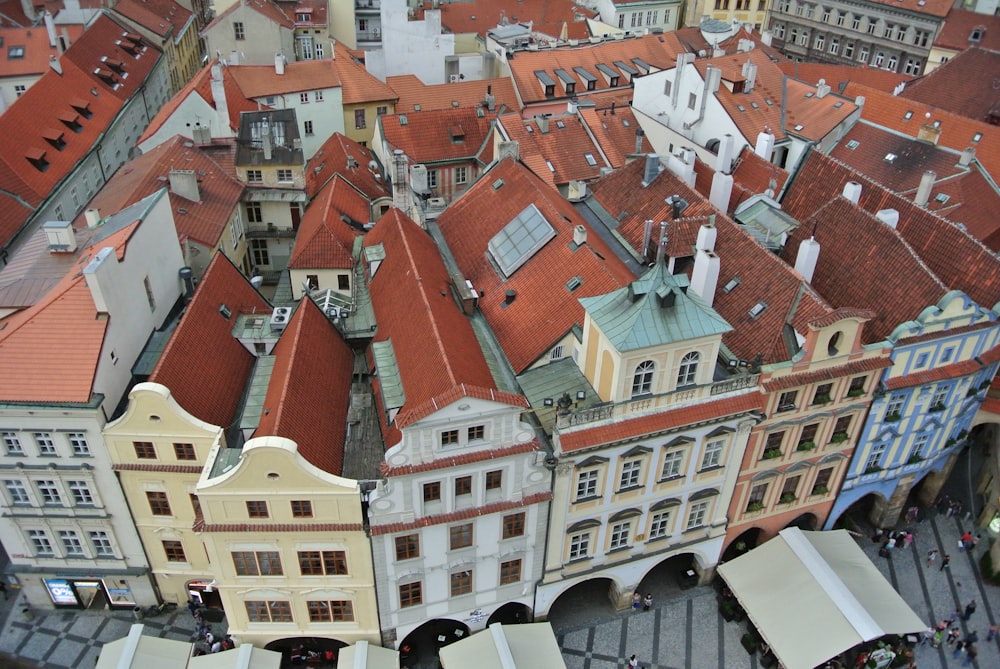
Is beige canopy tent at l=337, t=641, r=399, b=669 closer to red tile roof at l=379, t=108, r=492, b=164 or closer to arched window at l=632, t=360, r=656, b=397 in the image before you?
arched window at l=632, t=360, r=656, b=397

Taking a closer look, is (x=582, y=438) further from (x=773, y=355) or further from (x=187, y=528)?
(x=187, y=528)

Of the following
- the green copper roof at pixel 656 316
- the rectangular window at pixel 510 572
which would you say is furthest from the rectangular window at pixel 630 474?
→ the green copper roof at pixel 656 316

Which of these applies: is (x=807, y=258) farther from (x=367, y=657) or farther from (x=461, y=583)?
(x=367, y=657)

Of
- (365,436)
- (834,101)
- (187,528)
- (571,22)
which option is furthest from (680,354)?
(571,22)

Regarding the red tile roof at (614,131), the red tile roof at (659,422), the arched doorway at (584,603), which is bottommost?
the arched doorway at (584,603)

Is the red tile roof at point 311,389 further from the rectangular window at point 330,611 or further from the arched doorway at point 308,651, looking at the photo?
the arched doorway at point 308,651

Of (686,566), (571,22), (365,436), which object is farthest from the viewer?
(571,22)
